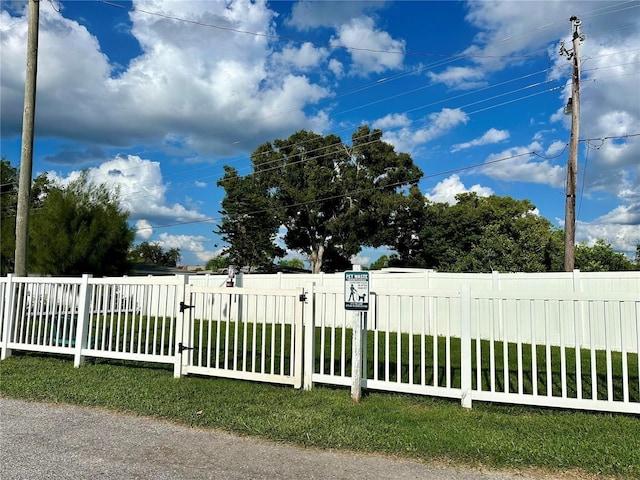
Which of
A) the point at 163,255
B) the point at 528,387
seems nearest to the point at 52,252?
the point at 528,387

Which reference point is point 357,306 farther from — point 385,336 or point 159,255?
point 159,255

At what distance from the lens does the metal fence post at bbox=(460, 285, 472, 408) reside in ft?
16.5

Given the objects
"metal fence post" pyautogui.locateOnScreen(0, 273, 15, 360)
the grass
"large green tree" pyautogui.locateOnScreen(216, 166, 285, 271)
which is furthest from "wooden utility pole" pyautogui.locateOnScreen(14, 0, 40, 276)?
"large green tree" pyautogui.locateOnScreen(216, 166, 285, 271)

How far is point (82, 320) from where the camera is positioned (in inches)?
277

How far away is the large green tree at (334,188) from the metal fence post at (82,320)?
23454 mm

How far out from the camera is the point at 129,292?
731 centimetres

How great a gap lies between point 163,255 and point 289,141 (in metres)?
40.2

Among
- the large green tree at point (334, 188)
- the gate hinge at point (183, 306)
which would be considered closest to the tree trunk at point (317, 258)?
the large green tree at point (334, 188)

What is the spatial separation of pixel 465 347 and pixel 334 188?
25674 millimetres

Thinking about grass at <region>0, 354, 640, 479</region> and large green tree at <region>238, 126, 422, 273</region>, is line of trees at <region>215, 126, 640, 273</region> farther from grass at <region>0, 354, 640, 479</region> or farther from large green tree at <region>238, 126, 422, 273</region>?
grass at <region>0, 354, 640, 479</region>

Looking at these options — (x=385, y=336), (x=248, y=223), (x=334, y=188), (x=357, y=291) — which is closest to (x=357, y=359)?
(x=357, y=291)

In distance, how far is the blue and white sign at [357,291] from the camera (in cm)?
521

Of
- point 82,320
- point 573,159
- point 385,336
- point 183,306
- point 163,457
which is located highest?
point 573,159

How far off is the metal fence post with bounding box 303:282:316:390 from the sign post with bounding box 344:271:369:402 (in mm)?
582
